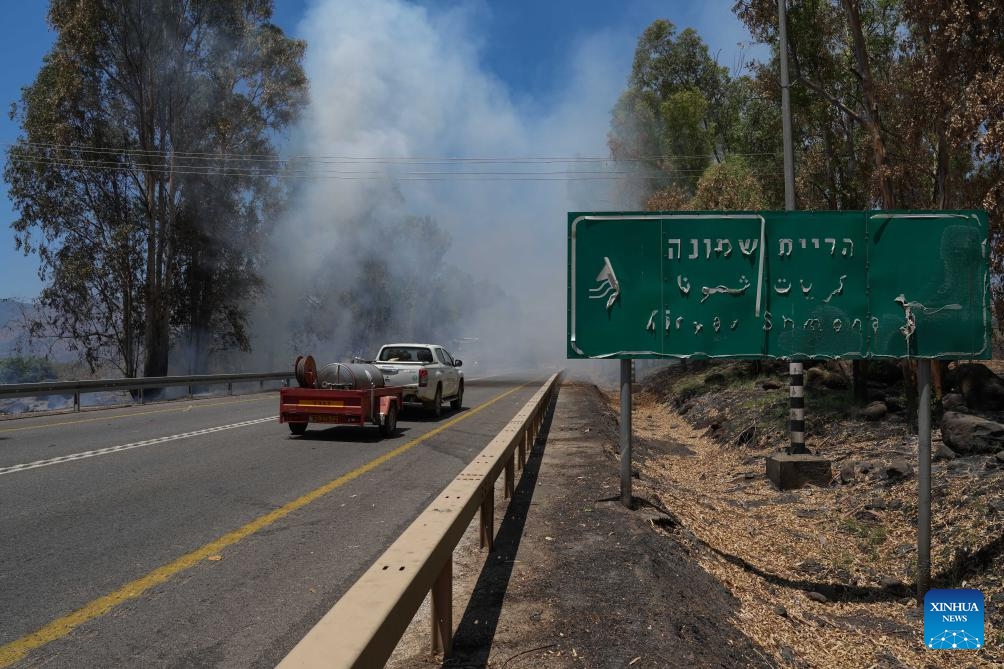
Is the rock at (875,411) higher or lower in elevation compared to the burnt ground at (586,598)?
higher

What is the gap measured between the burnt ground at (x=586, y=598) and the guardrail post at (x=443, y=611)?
8 cm

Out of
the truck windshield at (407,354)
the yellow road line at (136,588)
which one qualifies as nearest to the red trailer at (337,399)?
the truck windshield at (407,354)

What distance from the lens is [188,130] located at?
32.2m

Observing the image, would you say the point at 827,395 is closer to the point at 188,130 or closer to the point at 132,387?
the point at 132,387

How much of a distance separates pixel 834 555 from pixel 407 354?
38.1 ft

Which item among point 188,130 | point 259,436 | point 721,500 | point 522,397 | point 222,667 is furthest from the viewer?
point 188,130

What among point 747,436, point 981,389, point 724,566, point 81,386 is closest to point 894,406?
point 981,389

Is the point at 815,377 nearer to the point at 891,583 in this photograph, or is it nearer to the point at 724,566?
the point at 891,583

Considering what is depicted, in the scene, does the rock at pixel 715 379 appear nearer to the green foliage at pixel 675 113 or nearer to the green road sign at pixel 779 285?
the green foliage at pixel 675 113

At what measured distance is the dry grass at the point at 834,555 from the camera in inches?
200

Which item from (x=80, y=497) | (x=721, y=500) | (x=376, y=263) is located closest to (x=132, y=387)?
(x=80, y=497)

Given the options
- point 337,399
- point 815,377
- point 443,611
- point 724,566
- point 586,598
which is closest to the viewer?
point 443,611

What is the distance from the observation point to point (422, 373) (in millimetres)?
15586

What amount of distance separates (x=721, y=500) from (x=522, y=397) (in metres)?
15.5
